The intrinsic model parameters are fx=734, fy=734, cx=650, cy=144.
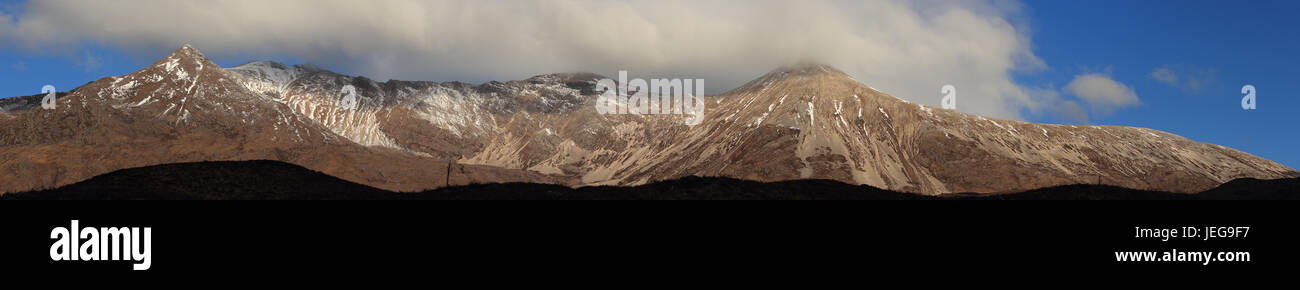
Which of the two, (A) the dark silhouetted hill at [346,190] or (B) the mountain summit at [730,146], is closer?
(A) the dark silhouetted hill at [346,190]

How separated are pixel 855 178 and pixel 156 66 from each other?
137739 mm

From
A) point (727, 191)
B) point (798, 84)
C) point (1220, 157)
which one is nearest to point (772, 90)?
point (798, 84)

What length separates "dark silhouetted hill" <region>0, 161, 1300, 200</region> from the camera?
46.4 metres

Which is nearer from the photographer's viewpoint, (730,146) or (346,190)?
(346,190)

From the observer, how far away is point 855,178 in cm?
12262

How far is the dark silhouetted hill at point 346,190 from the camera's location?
4638cm

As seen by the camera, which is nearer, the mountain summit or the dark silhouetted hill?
the dark silhouetted hill

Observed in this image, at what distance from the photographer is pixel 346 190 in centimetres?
5291

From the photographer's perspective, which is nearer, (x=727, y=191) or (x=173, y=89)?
(x=727, y=191)

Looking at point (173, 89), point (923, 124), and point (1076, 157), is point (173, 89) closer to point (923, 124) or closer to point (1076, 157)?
point (923, 124)

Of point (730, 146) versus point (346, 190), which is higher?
point (730, 146)
